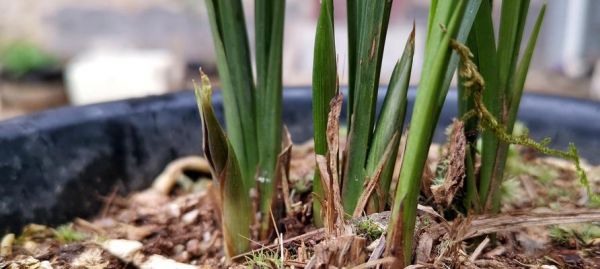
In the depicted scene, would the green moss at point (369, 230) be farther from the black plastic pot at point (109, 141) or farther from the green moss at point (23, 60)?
the green moss at point (23, 60)

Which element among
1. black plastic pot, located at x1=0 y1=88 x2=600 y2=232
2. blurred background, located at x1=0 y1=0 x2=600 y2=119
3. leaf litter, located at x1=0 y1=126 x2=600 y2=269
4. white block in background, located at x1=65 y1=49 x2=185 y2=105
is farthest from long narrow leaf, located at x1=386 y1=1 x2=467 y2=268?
white block in background, located at x1=65 y1=49 x2=185 y2=105

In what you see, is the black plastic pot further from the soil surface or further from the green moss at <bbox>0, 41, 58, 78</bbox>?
the green moss at <bbox>0, 41, 58, 78</bbox>

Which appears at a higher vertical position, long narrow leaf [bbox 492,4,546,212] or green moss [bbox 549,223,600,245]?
long narrow leaf [bbox 492,4,546,212]

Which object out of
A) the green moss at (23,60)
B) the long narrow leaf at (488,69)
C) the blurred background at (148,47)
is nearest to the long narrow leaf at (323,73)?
the long narrow leaf at (488,69)

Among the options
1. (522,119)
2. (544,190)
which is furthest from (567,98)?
(544,190)

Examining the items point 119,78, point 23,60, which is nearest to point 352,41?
point 119,78

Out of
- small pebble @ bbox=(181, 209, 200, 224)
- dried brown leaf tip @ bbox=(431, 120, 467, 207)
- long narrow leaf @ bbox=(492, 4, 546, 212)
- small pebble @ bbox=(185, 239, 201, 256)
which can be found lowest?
small pebble @ bbox=(185, 239, 201, 256)

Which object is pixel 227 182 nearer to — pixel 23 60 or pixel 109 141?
pixel 109 141
